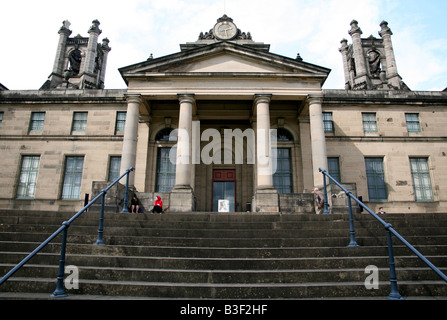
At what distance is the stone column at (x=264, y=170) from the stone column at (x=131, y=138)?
6468 mm

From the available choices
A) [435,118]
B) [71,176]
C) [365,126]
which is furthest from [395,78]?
[71,176]

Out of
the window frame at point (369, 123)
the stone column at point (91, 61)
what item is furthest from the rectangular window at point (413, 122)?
the stone column at point (91, 61)

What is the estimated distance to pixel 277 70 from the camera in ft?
53.5

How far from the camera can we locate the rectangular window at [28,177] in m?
19.0

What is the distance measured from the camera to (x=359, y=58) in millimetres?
37062

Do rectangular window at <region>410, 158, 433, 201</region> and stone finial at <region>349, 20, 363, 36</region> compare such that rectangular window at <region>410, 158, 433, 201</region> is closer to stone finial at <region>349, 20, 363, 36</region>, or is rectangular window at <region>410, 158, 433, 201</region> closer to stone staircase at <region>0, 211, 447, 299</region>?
stone staircase at <region>0, 211, 447, 299</region>

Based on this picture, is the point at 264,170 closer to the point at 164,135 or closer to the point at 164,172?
the point at 164,172

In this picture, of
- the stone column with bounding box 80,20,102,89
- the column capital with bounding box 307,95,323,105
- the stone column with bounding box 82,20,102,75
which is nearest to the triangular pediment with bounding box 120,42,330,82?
the column capital with bounding box 307,95,323,105

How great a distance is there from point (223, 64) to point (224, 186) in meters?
7.58

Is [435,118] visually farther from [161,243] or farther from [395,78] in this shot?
[161,243]

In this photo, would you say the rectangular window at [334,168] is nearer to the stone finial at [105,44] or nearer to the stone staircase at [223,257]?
the stone staircase at [223,257]

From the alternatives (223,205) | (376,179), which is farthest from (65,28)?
(376,179)
